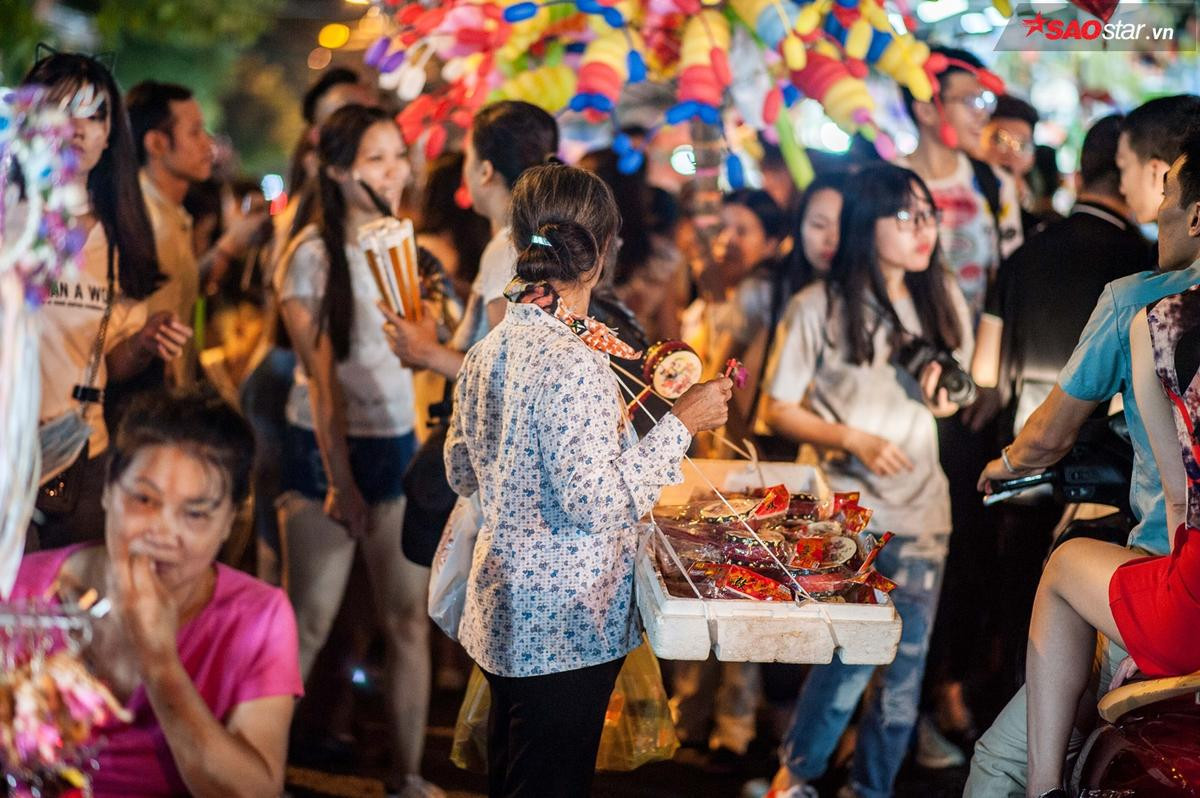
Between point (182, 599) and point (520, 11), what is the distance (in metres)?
2.26

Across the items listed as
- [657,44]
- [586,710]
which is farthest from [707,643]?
[657,44]

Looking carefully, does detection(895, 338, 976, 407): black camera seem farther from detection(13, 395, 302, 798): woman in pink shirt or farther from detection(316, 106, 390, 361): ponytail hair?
detection(13, 395, 302, 798): woman in pink shirt

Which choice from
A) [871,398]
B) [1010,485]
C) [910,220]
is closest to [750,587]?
[1010,485]

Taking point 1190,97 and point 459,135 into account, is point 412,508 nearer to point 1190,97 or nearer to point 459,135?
point 459,135

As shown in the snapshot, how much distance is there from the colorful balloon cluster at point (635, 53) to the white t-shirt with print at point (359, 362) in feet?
1.88

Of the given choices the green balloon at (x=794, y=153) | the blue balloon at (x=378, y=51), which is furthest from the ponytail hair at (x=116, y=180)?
the green balloon at (x=794, y=153)

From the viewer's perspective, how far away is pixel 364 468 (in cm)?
387

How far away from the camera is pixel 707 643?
7.91 ft

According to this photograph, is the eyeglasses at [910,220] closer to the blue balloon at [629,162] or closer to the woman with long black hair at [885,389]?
the woman with long black hair at [885,389]

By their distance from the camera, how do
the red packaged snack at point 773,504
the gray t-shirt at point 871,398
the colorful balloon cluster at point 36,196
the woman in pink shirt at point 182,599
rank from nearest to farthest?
the colorful balloon cluster at point 36,196, the woman in pink shirt at point 182,599, the red packaged snack at point 773,504, the gray t-shirt at point 871,398

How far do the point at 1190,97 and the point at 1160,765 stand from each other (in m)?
1.82

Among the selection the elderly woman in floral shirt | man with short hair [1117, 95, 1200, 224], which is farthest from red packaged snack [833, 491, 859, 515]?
man with short hair [1117, 95, 1200, 224]

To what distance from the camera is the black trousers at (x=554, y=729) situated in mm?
2533

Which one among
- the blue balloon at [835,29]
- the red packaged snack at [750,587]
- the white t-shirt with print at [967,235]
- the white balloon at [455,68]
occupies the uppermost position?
the blue balloon at [835,29]
